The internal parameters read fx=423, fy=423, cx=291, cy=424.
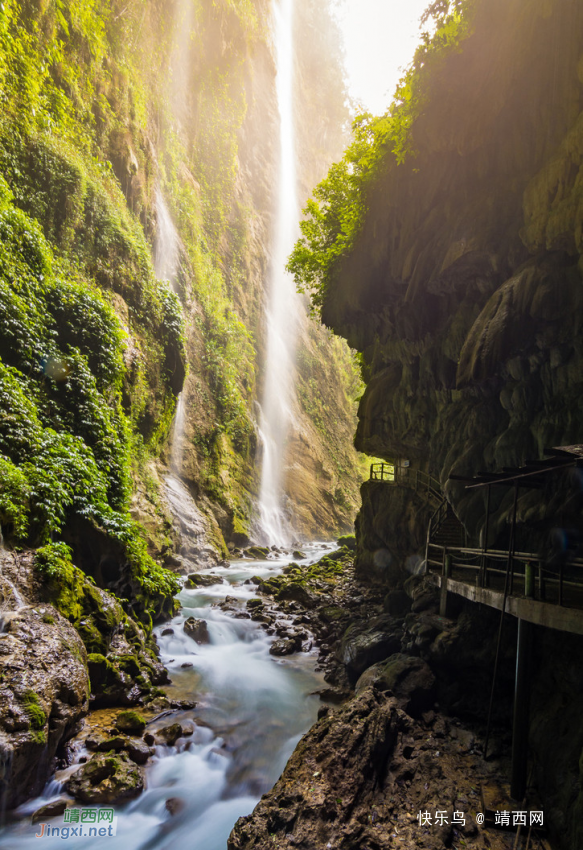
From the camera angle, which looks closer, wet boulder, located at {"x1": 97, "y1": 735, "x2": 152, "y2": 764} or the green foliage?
wet boulder, located at {"x1": 97, "y1": 735, "x2": 152, "y2": 764}

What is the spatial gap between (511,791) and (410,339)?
1146 cm

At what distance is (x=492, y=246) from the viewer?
9.80m

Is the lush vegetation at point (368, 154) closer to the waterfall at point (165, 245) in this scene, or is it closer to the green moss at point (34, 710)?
the waterfall at point (165, 245)

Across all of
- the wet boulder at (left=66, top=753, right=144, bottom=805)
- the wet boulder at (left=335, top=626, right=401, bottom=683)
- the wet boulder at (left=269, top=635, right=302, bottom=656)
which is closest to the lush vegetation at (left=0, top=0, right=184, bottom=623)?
the wet boulder at (left=269, top=635, right=302, bottom=656)

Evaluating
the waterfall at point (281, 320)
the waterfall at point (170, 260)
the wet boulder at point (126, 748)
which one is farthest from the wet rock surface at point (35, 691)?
the waterfall at point (281, 320)

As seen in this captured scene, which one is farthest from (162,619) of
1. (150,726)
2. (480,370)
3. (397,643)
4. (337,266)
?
(337,266)

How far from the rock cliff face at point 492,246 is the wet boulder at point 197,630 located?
25.3 ft

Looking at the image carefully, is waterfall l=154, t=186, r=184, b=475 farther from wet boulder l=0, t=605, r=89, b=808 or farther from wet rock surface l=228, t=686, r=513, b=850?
wet rock surface l=228, t=686, r=513, b=850

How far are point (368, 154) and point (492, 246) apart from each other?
5.75 m

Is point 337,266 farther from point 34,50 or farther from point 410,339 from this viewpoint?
point 34,50

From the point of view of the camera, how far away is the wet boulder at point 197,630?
38.3 feet

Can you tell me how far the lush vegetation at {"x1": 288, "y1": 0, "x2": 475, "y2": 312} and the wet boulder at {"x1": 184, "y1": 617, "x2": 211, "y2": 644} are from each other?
12.3 meters

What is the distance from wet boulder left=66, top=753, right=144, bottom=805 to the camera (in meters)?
5.58

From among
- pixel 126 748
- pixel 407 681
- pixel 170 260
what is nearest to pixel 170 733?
pixel 126 748
